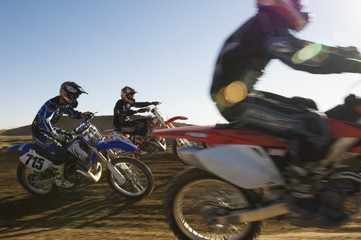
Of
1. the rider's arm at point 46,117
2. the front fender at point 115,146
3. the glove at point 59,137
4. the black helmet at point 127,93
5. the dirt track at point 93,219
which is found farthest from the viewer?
the black helmet at point 127,93

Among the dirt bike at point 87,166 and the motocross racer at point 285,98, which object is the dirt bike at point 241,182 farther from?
the dirt bike at point 87,166

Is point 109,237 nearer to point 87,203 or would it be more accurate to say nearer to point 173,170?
point 87,203

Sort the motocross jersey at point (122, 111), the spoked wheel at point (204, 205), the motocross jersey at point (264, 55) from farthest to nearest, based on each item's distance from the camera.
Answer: the motocross jersey at point (122, 111) → the spoked wheel at point (204, 205) → the motocross jersey at point (264, 55)

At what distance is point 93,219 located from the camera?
3.42 meters

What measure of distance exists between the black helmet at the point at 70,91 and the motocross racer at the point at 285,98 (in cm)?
307

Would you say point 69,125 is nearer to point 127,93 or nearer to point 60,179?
point 127,93

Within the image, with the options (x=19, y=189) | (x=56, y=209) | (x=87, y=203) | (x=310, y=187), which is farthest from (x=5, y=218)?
(x=310, y=187)

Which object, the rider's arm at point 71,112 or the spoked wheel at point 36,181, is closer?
the spoked wheel at point 36,181

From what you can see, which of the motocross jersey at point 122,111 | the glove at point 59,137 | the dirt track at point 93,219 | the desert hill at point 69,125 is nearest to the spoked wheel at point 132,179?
the dirt track at point 93,219

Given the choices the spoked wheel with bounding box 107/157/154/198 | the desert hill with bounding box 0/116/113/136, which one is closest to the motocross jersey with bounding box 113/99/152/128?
the spoked wheel with bounding box 107/157/154/198

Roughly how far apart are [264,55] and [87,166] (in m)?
3.32

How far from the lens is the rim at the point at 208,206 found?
2.31 m

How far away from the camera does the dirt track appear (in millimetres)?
2877

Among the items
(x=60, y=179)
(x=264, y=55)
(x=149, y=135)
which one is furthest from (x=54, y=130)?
(x=264, y=55)
